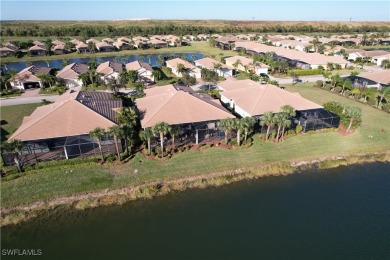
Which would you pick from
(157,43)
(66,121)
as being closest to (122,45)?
(157,43)

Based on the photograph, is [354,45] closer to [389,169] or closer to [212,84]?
[212,84]

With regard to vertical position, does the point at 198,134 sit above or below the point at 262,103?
below

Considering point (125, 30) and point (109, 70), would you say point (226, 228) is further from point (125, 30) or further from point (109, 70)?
point (125, 30)

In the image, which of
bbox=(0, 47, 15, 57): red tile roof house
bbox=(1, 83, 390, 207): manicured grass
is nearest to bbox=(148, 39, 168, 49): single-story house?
bbox=(0, 47, 15, 57): red tile roof house

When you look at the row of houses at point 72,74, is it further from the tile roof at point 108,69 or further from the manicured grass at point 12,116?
the manicured grass at point 12,116

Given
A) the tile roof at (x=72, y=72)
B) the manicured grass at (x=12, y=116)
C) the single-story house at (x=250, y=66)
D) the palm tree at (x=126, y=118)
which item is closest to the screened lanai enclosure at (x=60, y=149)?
the palm tree at (x=126, y=118)

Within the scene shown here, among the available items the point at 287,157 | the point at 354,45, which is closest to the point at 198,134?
the point at 287,157
